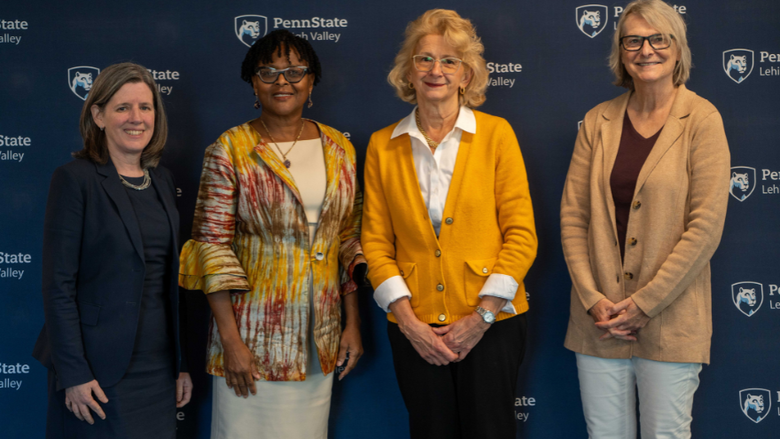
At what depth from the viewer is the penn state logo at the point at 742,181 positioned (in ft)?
8.02

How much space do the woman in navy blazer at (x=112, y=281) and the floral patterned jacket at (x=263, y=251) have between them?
0.49ft

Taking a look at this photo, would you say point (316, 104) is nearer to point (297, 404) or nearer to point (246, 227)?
point (246, 227)

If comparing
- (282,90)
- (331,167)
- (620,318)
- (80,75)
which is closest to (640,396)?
(620,318)

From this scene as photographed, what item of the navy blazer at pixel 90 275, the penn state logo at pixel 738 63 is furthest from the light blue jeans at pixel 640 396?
the navy blazer at pixel 90 275

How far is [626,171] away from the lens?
6.24ft

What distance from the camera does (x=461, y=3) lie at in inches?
97.1

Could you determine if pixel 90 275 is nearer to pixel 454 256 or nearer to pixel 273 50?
pixel 273 50

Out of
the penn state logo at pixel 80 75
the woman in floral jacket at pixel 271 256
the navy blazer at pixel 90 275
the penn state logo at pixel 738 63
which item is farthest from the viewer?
the penn state logo at pixel 80 75

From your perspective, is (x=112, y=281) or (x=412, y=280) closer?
(x=112, y=281)

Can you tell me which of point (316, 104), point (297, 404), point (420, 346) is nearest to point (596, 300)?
point (420, 346)

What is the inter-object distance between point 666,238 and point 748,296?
0.96 meters

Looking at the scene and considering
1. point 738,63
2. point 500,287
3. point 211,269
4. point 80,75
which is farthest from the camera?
point 80,75

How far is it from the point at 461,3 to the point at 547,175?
0.89m

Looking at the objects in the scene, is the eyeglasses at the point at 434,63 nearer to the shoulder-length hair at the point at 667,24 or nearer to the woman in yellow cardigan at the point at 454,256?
the woman in yellow cardigan at the point at 454,256
